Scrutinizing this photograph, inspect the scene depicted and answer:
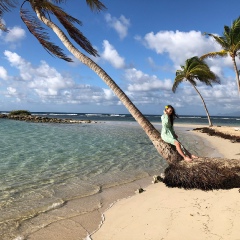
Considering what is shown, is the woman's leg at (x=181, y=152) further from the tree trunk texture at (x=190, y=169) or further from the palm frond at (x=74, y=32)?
the palm frond at (x=74, y=32)

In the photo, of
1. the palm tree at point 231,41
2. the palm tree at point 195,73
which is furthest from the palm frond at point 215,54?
the palm tree at point 195,73

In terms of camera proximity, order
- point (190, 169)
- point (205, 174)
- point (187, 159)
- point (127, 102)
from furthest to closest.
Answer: point (127, 102), point (187, 159), point (190, 169), point (205, 174)

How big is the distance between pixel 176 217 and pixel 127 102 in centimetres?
410

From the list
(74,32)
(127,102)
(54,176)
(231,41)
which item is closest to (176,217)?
(127,102)

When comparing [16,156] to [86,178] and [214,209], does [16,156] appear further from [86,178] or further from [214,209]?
[214,209]

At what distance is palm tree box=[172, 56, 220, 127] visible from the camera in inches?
1270

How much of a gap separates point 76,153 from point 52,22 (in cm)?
635

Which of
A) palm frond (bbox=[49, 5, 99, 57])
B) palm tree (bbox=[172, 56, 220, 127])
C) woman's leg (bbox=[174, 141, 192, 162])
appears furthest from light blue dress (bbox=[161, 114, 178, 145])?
palm tree (bbox=[172, 56, 220, 127])

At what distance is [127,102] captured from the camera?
26.1ft

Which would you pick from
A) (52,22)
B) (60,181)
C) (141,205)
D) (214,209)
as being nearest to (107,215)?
(141,205)

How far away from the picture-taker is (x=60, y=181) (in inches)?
318

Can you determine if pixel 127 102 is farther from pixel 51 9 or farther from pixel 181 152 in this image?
pixel 51 9

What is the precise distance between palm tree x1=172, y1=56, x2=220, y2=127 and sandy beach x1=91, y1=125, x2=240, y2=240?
28494 millimetres

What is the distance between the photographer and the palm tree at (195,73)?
32.2 metres
